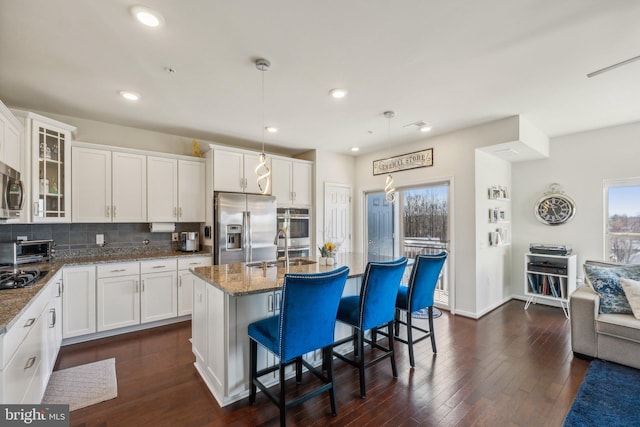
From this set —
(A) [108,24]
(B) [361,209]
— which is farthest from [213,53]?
(B) [361,209]

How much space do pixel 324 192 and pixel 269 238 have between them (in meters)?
1.45

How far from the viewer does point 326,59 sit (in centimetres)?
244

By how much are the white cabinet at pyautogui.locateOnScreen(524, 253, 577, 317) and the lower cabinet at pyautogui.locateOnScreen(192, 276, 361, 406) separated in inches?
160

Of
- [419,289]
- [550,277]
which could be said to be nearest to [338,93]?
[419,289]

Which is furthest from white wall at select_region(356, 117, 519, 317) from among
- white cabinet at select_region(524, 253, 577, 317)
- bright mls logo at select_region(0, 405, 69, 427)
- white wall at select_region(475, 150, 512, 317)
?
bright mls logo at select_region(0, 405, 69, 427)

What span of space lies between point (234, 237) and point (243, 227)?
194 mm

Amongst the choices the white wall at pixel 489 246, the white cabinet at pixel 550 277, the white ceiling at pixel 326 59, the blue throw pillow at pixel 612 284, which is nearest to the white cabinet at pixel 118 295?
the white ceiling at pixel 326 59

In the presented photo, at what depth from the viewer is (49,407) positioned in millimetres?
1988

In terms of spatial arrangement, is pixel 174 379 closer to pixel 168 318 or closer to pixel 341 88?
pixel 168 318

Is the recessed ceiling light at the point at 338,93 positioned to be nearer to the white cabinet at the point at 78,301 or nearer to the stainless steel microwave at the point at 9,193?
the stainless steel microwave at the point at 9,193

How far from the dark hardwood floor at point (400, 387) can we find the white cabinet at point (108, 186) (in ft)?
5.02

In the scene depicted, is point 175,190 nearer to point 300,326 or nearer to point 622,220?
point 300,326

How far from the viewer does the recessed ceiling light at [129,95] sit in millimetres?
3018

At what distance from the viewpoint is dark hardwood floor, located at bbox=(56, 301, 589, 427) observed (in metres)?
2.09
